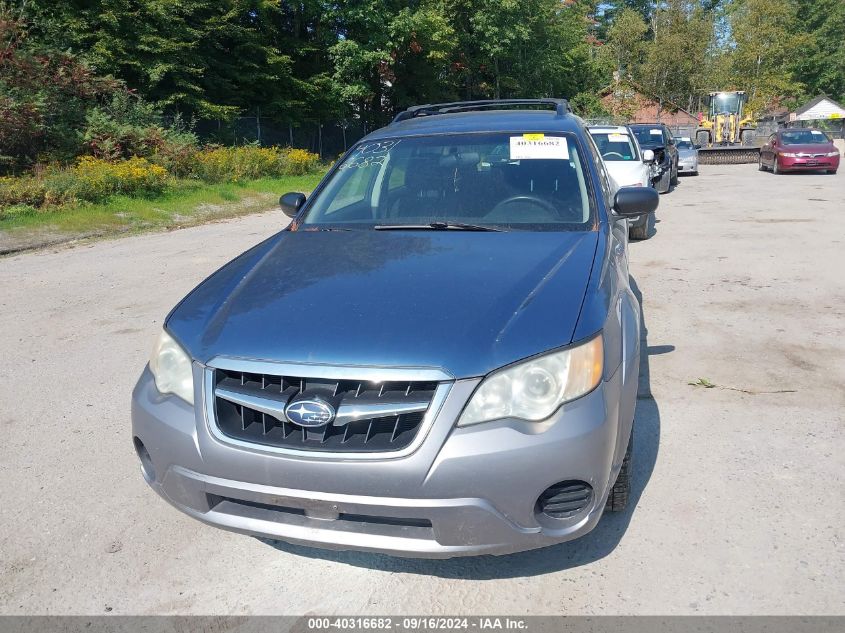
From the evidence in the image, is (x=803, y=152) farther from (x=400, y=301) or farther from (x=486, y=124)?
(x=400, y=301)

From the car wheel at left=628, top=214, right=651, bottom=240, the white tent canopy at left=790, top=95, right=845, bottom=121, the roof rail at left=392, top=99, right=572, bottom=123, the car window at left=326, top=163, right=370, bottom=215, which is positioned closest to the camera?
the car window at left=326, top=163, right=370, bottom=215

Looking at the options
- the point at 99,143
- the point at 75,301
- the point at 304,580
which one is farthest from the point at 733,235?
the point at 99,143

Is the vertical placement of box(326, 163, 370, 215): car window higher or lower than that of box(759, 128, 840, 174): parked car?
lower

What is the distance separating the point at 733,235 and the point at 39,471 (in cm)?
1014

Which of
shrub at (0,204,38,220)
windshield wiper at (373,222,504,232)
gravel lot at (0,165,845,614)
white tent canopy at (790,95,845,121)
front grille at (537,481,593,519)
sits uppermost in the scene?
white tent canopy at (790,95,845,121)

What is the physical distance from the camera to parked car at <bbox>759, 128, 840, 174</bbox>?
22.3 metres

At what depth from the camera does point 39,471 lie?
374 centimetres

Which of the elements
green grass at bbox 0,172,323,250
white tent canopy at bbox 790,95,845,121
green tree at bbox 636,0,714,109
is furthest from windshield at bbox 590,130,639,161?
white tent canopy at bbox 790,95,845,121

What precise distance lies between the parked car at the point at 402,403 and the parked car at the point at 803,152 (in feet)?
74.6

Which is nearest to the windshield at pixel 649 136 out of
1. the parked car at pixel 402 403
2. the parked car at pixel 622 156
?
the parked car at pixel 622 156

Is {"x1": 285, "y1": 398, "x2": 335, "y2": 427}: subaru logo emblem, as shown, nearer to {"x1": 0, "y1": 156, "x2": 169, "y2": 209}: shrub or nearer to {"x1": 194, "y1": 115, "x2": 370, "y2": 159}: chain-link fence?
{"x1": 0, "y1": 156, "x2": 169, "y2": 209}: shrub

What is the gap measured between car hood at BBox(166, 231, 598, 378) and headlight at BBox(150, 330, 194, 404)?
59 millimetres

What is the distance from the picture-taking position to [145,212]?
49.2 ft

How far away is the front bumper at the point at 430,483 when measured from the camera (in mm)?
2277
